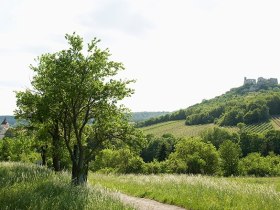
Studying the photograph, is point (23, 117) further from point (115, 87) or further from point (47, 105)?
point (115, 87)

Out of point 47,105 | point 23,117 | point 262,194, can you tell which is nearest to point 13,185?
point 47,105

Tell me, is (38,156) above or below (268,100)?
below

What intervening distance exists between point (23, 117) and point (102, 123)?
1003 centimetres

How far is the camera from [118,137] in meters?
A: 19.3

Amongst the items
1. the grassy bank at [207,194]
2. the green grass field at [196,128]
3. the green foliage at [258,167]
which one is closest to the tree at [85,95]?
the grassy bank at [207,194]

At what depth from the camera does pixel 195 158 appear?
242 feet

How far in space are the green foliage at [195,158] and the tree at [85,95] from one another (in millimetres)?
55332

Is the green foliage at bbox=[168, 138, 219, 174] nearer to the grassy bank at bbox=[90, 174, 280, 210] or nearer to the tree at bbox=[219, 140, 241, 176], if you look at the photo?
the tree at bbox=[219, 140, 241, 176]

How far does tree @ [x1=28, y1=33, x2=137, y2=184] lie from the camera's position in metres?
18.2

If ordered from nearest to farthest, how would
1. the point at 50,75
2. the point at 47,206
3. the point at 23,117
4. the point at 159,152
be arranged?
the point at 47,206 → the point at 50,75 → the point at 23,117 → the point at 159,152

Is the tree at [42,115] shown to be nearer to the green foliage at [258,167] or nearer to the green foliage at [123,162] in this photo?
the green foliage at [123,162]

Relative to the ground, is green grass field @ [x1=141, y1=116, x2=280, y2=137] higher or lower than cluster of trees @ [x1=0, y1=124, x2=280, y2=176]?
higher

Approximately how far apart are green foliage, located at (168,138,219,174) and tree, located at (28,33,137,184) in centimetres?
5533

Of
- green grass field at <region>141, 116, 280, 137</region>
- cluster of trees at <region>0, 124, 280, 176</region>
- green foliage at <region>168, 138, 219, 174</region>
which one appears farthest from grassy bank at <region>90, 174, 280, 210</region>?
green grass field at <region>141, 116, 280, 137</region>
